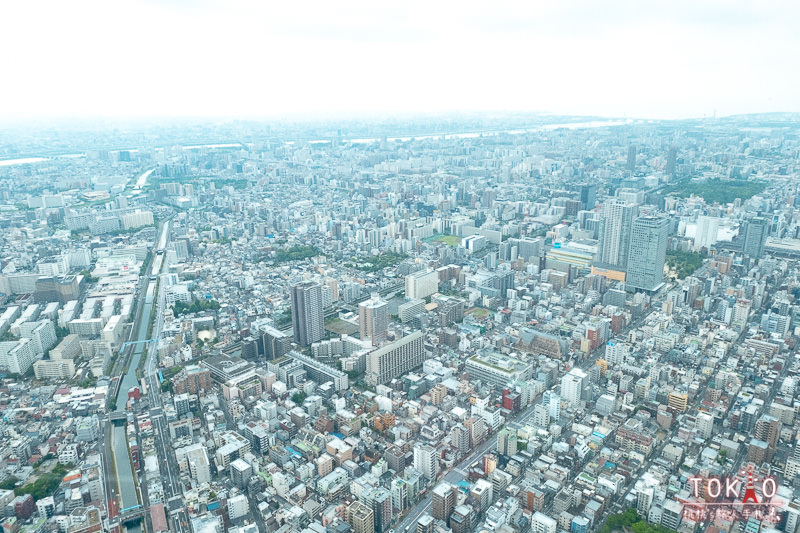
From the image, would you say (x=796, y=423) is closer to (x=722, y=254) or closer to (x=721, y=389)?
(x=721, y=389)

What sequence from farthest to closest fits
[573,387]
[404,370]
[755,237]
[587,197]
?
[587,197], [755,237], [404,370], [573,387]

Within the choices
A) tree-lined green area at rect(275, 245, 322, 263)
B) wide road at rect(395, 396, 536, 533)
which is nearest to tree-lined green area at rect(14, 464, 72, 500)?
wide road at rect(395, 396, 536, 533)

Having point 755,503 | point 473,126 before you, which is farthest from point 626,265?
point 473,126

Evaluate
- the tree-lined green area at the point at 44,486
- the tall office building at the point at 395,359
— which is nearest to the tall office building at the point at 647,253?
the tall office building at the point at 395,359

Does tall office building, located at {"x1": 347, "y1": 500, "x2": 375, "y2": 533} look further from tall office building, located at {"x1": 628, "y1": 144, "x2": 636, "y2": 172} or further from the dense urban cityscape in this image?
tall office building, located at {"x1": 628, "y1": 144, "x2": 636, "y2": 172}

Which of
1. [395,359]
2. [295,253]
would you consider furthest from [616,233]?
[295,253]

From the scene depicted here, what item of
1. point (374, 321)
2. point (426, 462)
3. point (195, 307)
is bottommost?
point (426, 462)

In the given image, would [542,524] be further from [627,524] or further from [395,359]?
[395,359]
